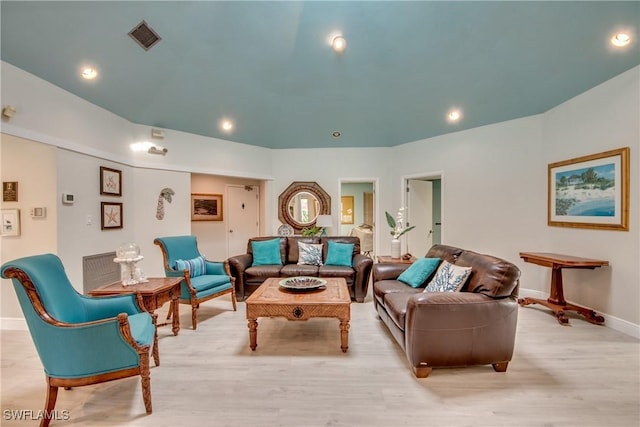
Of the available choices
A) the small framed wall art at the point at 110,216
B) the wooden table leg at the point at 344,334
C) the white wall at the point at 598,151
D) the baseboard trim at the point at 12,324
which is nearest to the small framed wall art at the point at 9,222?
the small framed wall art at the point at 110,216

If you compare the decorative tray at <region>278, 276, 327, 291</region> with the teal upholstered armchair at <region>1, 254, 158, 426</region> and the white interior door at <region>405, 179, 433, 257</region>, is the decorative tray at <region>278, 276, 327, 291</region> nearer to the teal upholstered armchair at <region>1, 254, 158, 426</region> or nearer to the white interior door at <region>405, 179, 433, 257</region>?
the teal upholstered armchair at <region>1, 254, 158, 426</region>

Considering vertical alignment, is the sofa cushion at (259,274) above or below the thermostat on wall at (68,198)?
below

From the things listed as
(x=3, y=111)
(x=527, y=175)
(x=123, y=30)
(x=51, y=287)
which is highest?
(x=123, y=30)

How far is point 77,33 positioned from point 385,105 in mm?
4089

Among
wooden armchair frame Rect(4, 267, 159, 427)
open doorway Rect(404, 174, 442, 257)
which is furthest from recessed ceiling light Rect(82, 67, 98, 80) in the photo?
open doorway Rect(404, 174, 442, 257)

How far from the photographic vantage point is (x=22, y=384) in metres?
2.30

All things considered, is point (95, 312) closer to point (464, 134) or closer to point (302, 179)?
point (302, 179)

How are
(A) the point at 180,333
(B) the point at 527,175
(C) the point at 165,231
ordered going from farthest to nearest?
(C) the point at 165,231 < (B) the point at 527,175 < (A) the point at 180,333

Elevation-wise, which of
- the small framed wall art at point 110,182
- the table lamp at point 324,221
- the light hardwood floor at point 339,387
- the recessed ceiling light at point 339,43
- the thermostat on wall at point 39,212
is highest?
the recessed ceiling light at point 339,43

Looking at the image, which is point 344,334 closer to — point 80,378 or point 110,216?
point 80,378

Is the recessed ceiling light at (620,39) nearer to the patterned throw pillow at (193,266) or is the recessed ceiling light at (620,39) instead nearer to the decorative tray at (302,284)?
the decorative tray at (302,284)

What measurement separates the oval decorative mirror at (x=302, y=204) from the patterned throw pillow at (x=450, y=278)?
353 cm

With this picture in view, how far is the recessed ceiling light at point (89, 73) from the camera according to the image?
3.39 m

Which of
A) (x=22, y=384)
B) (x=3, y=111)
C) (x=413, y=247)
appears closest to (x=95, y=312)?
(x=22, y=384)
